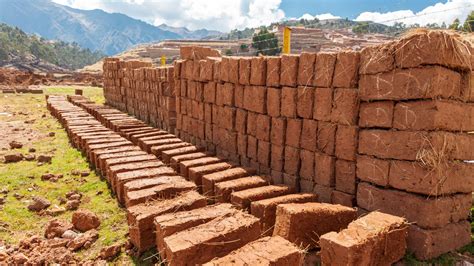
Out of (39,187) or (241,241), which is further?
(39,187)

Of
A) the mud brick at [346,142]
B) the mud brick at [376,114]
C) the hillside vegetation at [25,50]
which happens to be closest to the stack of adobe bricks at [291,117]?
the mud brick at [346,142]

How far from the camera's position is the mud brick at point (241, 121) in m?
6.71

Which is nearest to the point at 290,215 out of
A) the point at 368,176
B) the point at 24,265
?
the point at 368,176

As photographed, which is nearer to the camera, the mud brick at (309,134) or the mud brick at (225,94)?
the mud brick at (309,134)

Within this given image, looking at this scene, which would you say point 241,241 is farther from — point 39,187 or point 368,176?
point 39,187

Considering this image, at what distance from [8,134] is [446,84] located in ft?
39.0

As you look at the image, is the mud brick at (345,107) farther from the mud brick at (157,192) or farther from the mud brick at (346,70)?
the mud brick at (157,192)

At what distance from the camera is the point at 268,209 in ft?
14.9

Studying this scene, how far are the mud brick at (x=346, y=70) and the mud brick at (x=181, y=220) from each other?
2.20 m

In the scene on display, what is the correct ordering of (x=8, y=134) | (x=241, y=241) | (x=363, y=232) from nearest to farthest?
1. (x=363, y=232)
2. (x=241, y=241)
3. (x=8, y=134)

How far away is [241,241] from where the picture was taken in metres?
3.83

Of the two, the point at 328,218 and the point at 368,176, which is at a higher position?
the point at 368,176

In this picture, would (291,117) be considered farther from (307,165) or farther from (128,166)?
(128,166)

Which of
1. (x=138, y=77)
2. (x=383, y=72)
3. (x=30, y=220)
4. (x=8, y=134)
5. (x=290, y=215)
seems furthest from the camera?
(x=138, y=77)
